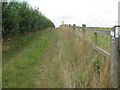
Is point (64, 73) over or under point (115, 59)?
under

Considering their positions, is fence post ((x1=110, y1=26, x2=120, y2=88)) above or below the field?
above

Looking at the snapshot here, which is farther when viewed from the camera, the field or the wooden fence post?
the field

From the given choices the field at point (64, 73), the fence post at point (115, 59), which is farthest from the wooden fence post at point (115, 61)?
the field at point (64, 73)

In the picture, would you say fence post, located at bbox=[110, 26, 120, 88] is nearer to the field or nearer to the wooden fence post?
the wooden fence post

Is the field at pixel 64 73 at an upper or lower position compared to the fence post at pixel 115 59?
lower

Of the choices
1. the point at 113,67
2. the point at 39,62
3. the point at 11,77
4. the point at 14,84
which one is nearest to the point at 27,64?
the point at 39,62

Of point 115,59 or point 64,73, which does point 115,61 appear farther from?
point 64,73

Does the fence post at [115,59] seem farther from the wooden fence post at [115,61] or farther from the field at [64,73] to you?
the field at [64,73]

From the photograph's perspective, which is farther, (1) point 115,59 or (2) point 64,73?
(2) point 64,73

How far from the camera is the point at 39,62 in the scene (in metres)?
7.56

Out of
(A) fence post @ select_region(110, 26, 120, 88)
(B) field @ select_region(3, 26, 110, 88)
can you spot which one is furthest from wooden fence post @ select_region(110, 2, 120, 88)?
(B) field @ select_region(3, 26, 110, 88)

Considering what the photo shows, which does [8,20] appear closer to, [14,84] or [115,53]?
[14,84]

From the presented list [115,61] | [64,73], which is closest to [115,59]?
[115,61]

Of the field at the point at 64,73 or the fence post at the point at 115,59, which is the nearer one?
the fence post at the point at 115,59
